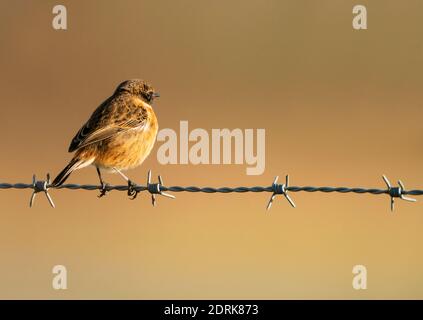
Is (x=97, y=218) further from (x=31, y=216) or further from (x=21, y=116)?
(x=21, y=116)

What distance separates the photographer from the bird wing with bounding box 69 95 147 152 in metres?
8.55

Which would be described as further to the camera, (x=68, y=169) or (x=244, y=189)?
(x=68, y=169)

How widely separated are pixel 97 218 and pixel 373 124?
572 centimetres

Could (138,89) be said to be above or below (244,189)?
above

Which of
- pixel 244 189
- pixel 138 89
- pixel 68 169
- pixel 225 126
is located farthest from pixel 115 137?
pixel 225 126

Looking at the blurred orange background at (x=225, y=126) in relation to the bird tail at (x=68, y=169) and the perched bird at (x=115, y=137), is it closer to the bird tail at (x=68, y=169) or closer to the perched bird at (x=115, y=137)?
the perched bird at (x=115, y=137)

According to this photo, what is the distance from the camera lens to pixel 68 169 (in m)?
8.17

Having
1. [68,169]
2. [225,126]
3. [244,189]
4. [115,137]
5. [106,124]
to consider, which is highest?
[225,126]

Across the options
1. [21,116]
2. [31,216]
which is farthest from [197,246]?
[21,116]

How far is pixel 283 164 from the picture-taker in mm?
14531

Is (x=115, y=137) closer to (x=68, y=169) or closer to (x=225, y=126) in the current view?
(x=68, y=169)

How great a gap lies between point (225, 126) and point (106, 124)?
23.6 feet

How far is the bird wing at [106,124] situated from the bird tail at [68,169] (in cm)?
12

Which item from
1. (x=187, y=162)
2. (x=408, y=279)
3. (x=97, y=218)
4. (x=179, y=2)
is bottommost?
(x=408, y=279)
